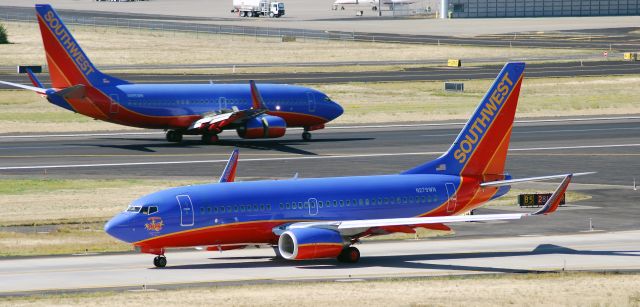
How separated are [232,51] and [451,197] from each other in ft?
441

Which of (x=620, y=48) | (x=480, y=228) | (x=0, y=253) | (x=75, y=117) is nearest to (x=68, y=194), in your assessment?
(x=0, y=253)

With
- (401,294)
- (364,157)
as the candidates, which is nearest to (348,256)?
(401,294)

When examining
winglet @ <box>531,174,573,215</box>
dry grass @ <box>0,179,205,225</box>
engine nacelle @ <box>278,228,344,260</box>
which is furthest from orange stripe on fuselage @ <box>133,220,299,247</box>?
dry grass @ <box>0,179,205,225</box>

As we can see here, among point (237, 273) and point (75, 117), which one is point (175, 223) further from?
point (75, 117)

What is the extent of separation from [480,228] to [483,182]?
762cm

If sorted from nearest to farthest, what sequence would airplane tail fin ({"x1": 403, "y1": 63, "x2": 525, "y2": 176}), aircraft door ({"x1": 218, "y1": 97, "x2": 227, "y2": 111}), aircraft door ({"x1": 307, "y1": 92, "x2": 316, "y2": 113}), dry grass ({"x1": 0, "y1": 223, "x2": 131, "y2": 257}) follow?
dry grass ({"x1": 0, "y1": 223, "x2": 131, "y2": 257}), airplane tail fin ({"x1": 403, "y1": 63, "x2": 525, "y2": 176}), aircraft door ({"x1": 218, "y1": 97, "x2": 227, "y2": 111}), aircraft door ({"x1": 307, "y1": 92, "x2": 316, "y2": 113})

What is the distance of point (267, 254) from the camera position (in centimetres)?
5325

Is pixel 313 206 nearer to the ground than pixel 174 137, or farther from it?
farther from it

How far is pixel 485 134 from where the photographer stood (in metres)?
54.9

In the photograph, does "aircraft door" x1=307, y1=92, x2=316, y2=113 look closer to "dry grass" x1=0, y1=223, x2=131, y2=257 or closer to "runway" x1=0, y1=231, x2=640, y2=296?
"dry grass" x1=0, y1=223, x2=131, y2=257

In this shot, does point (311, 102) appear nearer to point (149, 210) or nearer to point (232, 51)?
point (149, 210)

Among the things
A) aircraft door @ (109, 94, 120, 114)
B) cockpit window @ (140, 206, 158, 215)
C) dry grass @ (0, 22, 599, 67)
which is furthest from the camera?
dry grass @ (0, 22, 599, 67)

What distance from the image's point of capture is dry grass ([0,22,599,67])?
174 m

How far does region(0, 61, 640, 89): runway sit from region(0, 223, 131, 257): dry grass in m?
79.3
